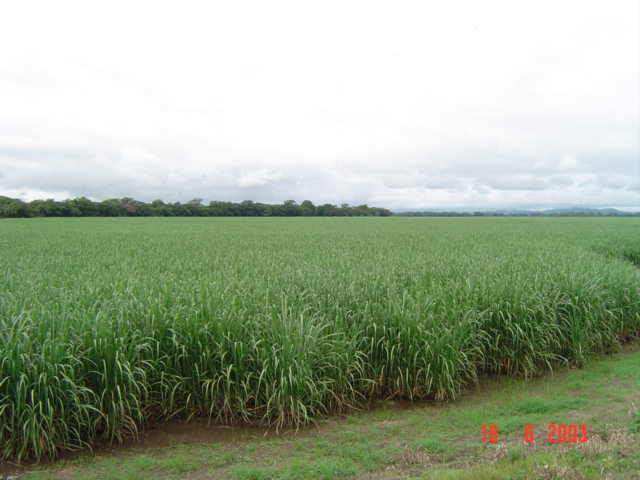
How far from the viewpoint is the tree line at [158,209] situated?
305 ft

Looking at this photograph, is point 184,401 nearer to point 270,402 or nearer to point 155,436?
point 155,436

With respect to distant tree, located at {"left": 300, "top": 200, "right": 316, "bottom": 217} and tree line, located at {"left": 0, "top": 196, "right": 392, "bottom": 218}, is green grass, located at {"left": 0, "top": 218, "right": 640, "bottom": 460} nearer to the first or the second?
tree line, located at {"left": 0, "top": 196, "right": 392, "bottom": 218}

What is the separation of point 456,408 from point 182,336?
14.1ft

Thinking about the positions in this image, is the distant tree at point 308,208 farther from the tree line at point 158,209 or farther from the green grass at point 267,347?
the green grass at point 267,347

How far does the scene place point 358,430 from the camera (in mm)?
5562

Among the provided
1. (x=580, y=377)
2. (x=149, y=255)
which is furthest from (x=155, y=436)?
(x=149, y=255)

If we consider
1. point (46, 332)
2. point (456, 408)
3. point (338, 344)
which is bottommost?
point (456, 408)
